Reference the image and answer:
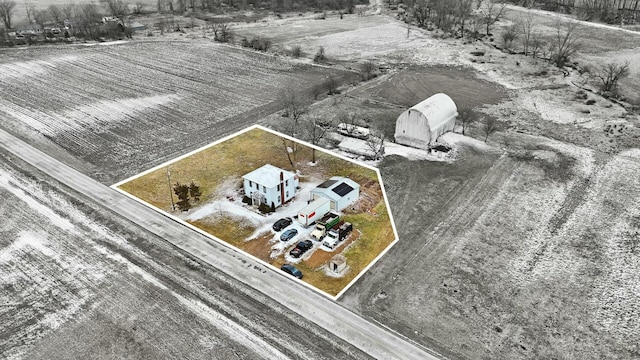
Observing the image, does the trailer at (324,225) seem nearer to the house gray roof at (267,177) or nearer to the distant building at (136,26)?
the house gray roof at (267,177)

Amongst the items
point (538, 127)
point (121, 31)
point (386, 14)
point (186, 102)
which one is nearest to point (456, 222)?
point (538, 127)

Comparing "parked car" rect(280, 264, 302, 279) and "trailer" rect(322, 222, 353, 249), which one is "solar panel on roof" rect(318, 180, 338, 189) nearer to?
"trailer" rect(322, 222, 353, 249)

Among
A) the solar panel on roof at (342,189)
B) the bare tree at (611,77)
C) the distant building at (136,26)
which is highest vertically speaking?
the distant building at (136,26)

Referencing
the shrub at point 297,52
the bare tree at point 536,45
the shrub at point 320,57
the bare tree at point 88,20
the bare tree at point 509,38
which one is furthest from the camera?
the bare tree at point 88,20

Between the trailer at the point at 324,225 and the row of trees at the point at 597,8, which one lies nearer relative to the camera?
the trailer at the point at 324,225

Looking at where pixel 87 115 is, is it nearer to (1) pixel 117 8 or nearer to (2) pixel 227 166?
(2) pixel 227 166

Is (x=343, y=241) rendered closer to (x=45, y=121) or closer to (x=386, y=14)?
(x=45, y=121)

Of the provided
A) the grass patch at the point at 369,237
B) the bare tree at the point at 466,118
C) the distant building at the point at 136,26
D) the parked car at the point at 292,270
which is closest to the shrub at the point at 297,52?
the bare tree at the point at 466,118
